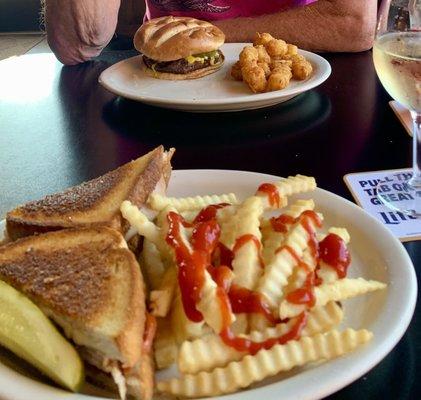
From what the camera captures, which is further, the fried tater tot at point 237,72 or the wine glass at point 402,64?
the fried tater tot at point 237,72

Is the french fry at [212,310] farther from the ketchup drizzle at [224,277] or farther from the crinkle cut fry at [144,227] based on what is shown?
the crinkle cut fry at [144,227]

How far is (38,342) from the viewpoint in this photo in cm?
85

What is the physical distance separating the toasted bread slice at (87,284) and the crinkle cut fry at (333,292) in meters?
0.21

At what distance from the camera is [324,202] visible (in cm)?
129

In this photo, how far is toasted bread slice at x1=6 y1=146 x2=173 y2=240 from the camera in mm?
1138

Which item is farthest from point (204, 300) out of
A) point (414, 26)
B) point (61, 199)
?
point (414, 26)

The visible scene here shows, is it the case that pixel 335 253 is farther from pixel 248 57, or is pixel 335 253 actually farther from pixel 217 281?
pixel 248 57

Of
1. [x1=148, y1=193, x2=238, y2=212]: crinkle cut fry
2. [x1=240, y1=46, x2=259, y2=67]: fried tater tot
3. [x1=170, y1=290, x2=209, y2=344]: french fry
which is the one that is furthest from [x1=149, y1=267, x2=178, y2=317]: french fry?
[x1=240, y1=46, x2=259, y2=67]: fried tater tot

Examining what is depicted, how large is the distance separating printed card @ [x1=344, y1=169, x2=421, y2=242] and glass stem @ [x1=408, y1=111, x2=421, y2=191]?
4cm

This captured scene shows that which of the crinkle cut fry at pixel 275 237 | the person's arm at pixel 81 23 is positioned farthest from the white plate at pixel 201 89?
the crinkle cut fry at pixel 275 237

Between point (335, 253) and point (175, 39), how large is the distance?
1563 millimetres

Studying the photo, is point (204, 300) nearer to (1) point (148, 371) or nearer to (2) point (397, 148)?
(1) point (148, 371)

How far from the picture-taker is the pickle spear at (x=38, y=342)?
84 centimetres

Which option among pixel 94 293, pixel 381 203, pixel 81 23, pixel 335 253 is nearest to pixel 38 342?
pixel 94 293
